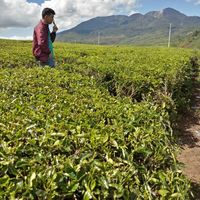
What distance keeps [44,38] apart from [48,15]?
1.79ft

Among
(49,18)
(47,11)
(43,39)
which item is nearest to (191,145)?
(43,39)

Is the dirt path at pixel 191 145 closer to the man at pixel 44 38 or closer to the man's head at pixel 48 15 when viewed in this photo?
the man at pixel 44 38

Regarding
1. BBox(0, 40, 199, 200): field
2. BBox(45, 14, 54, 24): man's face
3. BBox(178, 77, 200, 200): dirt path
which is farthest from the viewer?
BBox(45, 14, 54, 24): man's face

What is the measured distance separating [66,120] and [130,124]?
1.94ft

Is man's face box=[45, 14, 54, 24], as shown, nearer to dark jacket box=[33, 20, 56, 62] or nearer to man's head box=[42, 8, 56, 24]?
man's head box=[42, 8, 56, 24]

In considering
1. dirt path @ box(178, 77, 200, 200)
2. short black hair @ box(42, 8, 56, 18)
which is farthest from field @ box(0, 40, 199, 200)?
short black hair @ box(42, 8, 56, 18)

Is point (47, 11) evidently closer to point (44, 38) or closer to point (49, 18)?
point (49, 18)

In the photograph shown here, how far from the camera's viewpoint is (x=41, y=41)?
26.3ft

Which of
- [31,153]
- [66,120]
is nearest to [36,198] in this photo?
[31,153]

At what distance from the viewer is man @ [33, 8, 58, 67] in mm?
7805

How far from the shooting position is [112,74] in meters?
7.29

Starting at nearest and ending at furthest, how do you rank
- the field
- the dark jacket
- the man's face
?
the field → the man's face → the dark jacket

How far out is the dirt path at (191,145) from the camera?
19.9 ft

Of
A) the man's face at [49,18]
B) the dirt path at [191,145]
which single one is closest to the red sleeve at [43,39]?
the man's face at [49,18]
